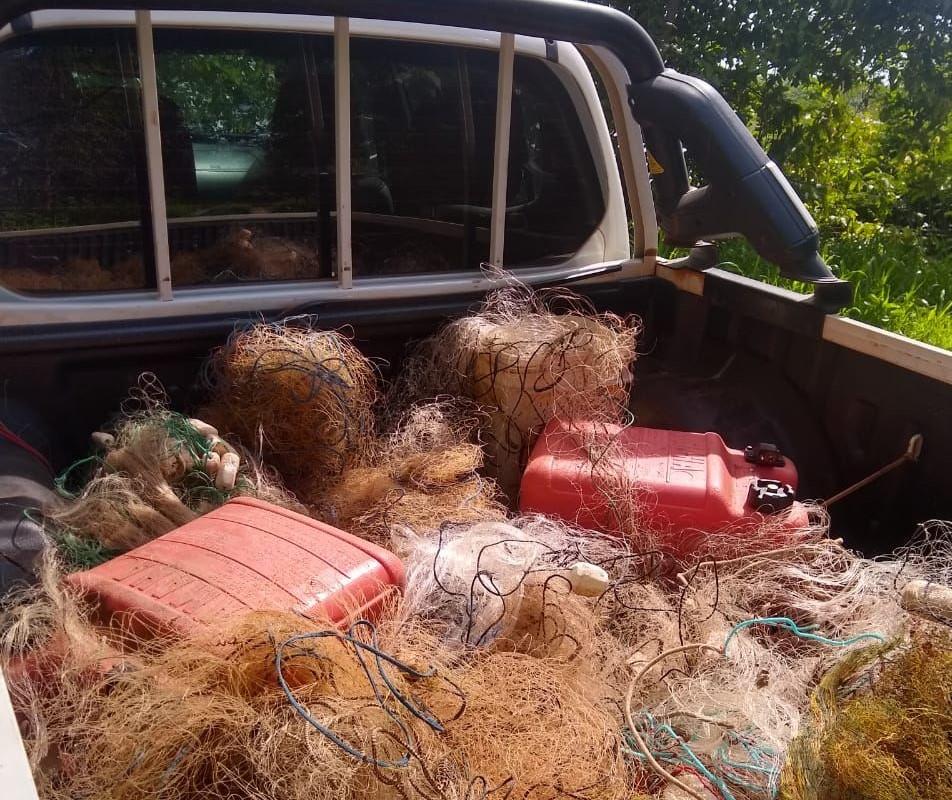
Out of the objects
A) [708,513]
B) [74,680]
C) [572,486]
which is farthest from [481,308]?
[74,680]

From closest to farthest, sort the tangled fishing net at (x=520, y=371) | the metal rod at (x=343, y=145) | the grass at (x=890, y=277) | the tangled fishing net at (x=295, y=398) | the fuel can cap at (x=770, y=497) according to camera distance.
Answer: the fuel can cap at (x=770, y=497) → the tangled fishing net at (x=295, y=398) → the metal rod at (x=343, y=145) → the tangled fishing net at (x=520, y=371) → the grass at (x=890, y=277)

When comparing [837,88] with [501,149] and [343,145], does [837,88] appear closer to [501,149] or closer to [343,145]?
[501,149]

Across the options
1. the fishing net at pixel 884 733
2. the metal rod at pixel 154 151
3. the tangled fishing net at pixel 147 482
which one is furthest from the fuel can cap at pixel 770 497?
the metal rod at pixel 154 151

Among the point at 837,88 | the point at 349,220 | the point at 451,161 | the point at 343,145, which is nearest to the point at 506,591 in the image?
the point at 349,220

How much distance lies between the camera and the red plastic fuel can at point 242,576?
69.1 inches

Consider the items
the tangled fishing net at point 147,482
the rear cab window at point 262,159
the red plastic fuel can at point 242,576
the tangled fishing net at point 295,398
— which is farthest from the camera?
the tangled fishing net at point 295,398

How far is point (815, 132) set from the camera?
8695 millimetres

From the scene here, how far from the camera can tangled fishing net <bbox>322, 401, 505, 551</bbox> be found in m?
2.53

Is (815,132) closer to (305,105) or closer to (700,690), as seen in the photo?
(305,105)

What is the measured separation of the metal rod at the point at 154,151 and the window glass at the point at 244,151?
7 cm

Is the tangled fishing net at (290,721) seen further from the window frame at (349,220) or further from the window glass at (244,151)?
the window glass at (244,151)

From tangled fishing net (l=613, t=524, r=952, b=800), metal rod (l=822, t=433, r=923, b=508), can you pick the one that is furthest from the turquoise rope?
metal rod (l=822, t=433, r=923, b=508)

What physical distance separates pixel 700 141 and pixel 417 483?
4.78ft

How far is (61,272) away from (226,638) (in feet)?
4.92
